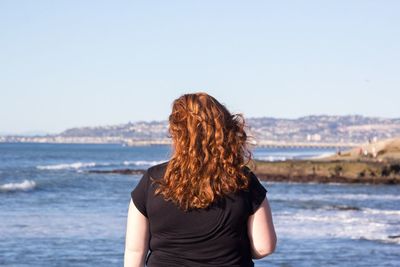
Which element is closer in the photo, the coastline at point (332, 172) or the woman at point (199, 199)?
the woman at point (199, 199)

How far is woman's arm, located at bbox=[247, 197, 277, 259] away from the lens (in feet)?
12.5

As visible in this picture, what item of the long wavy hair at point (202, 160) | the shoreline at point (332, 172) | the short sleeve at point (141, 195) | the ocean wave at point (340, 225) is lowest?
the shoreline at point (332, 172)

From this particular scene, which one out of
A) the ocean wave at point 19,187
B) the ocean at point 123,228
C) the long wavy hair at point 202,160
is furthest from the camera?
the ocean wave at point 19,187

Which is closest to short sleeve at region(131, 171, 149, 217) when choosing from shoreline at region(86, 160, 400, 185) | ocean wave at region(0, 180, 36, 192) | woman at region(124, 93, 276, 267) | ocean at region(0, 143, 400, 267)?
woman at region(124, 93, 276, 267)

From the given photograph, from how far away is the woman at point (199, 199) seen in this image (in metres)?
3.75

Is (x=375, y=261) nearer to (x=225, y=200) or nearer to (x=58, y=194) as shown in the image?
(x=225, y=200)

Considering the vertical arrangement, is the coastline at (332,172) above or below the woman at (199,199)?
below

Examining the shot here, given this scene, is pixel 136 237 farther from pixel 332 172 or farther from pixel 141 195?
pixel 332 172

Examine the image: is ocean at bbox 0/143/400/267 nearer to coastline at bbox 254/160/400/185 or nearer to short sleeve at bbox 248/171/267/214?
short sleeve at bbox 248/171/267/214

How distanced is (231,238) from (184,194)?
0.25 m

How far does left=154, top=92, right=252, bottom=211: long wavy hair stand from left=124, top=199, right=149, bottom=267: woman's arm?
0.40 ft

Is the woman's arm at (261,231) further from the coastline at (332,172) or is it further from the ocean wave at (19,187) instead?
the coastline at (332,172)

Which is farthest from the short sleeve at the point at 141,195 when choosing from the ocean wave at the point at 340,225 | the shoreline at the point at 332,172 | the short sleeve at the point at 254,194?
the shoreline at the point at 332,172

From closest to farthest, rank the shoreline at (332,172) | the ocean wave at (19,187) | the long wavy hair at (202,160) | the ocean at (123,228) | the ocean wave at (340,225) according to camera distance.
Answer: the long wavy hair at (202,160) < the ocean at (123,228) < the ocean wave at (340,225) < the ocean wave at (19,187) < the shoreline at (332,172)
